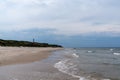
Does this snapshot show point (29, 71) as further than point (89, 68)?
No

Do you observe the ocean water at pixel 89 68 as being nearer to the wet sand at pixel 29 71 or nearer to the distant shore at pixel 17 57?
the wet sand at pixel 29 71

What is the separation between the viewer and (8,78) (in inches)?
488

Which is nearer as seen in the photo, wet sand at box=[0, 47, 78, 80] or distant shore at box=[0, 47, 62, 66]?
wet sand at box=[0, 47, 78, 80]

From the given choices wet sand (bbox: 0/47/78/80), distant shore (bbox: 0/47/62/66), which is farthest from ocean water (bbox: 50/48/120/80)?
distant shore (bbox: 0/47/62/66)

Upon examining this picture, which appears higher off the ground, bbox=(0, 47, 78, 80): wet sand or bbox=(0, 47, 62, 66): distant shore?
bbox=(0, 47, 62, 66): distant shore

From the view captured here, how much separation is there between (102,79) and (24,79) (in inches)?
186

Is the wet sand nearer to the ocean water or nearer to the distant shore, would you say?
the distant shore

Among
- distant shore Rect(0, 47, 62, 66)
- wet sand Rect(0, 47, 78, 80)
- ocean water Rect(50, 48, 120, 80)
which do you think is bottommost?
ocean water Rect(50, 48, 120, 80)

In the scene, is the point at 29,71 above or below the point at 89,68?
above

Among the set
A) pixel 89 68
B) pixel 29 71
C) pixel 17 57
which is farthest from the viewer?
pixel 17 57

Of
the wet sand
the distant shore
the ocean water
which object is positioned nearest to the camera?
the wet sand

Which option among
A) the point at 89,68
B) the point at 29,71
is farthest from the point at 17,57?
the point at 29,71

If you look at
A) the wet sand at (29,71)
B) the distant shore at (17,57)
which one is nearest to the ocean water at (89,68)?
the wet sand at (29,71)

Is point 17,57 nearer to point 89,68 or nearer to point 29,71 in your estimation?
point 89,68
